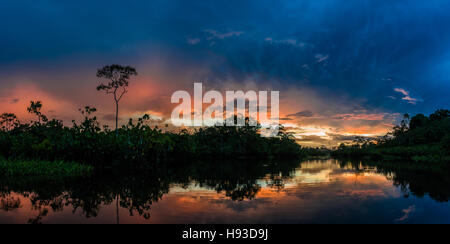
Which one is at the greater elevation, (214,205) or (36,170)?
(36,170)

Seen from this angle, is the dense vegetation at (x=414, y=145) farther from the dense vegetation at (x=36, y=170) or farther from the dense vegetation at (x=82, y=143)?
the dense vegetation at (x=36, y=170)

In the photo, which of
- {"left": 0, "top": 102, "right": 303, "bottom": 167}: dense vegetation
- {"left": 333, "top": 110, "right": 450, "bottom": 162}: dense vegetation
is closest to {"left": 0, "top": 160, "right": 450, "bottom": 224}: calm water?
{"left": 0, "top": 102, "right": 303, "bottom": 167}: dense vegetation

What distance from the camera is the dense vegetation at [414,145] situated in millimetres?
45844

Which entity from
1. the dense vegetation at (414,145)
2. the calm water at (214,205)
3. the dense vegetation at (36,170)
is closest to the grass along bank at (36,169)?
the dense vegetation at (36,170)

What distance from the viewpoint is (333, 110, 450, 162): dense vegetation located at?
45.8 m

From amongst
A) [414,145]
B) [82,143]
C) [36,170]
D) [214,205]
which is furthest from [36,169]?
[414,145]

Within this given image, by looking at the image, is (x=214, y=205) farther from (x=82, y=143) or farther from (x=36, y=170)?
(x=82, y=143)

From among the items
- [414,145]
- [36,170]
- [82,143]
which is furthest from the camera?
[414,145]

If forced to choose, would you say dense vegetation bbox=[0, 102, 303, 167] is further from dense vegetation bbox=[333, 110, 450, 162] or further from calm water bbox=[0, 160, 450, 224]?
dense vegetation bbox=[333, 110, 450, 162]

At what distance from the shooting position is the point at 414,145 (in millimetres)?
59812

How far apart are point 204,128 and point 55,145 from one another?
117 ft

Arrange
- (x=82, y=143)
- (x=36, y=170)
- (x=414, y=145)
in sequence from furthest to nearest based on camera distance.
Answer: (x=414, y=145)
(x=82, y=143)
(x=36, y=170)
